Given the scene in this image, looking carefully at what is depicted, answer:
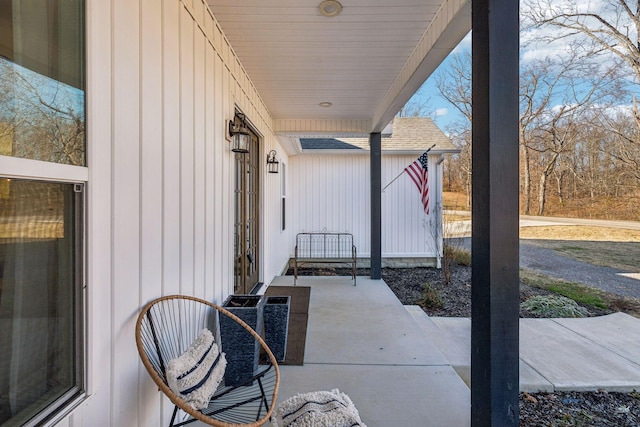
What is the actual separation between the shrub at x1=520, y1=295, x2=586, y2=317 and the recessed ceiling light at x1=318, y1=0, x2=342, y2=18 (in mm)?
4629

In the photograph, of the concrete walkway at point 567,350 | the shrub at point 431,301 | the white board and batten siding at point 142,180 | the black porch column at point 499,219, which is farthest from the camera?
the shrub at point 431,301

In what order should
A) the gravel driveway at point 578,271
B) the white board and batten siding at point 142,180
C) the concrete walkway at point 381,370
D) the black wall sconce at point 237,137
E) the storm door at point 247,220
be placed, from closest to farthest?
the white board and batten siding at point 142,180
the concrete walkway at point 381,370
the black wall sconce at point 237,137
the storm door at point 247,220
the gravel driveway at point 578,271

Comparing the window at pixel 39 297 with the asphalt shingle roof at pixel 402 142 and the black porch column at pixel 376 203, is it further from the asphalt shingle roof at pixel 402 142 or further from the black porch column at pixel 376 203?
the asphalt shingle roof at pixel 402 142

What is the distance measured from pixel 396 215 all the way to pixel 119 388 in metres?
6.85

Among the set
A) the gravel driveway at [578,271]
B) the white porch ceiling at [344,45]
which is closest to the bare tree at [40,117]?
the white porch ceiling at [344,45]

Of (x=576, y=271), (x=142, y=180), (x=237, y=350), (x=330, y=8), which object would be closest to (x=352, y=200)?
(x=576, y=271)

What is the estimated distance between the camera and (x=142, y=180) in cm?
148

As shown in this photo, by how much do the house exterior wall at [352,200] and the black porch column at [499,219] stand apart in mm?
6001

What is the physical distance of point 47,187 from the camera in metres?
0.96

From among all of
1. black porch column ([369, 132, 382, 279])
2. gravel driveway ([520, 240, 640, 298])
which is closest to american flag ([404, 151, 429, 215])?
black porch column ([369, 132, 382, 279])

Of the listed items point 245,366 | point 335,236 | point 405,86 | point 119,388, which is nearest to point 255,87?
point 405,86

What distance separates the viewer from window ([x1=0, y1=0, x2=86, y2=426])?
2.75 feet

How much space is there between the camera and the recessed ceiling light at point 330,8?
2265 mm

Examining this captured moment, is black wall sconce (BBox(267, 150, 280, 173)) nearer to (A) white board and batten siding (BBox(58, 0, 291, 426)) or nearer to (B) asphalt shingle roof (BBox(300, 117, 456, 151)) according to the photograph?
(B) asphalt shingle roof (BBox(300, 117, 456, 151))
